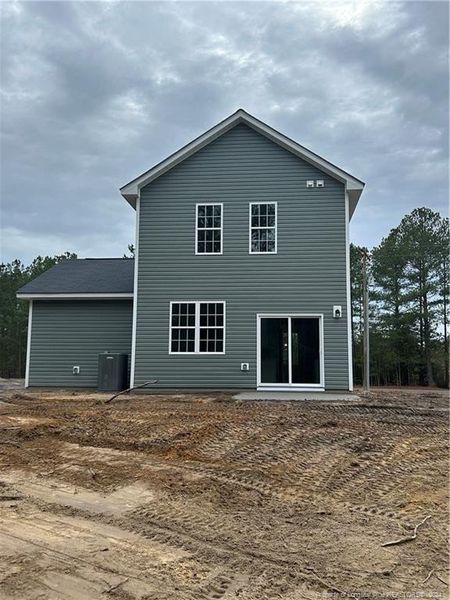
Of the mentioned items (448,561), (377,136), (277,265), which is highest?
(377,136)

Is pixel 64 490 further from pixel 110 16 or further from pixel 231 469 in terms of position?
pixel 110 16

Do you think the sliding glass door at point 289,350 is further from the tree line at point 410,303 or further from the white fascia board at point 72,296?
the tree line at point 410,303

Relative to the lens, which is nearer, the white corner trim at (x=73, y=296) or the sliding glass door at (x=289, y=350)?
the sliding glass door at (x=289, y=350)

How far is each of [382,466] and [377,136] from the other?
15.4 m

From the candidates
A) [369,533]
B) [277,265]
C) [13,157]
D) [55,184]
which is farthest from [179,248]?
[55,184]

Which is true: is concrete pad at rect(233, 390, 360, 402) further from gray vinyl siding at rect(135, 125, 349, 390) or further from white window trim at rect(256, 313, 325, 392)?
gray vinyl siding at rect(135, 125, 349, 390)

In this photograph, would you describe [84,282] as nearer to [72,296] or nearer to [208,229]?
[72,296]

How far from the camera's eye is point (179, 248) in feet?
45.5

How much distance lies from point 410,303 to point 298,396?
59.4 feet

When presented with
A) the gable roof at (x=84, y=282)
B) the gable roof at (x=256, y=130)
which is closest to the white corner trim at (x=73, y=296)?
the gable roof at (x=84, y=282)

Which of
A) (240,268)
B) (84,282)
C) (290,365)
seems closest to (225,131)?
(240,268)

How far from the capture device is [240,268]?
13586 mm

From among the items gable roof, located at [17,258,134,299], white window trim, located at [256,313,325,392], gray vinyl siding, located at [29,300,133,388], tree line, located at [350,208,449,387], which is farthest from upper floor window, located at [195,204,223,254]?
tree line, located at [350,208,449,387]

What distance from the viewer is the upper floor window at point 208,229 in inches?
543
